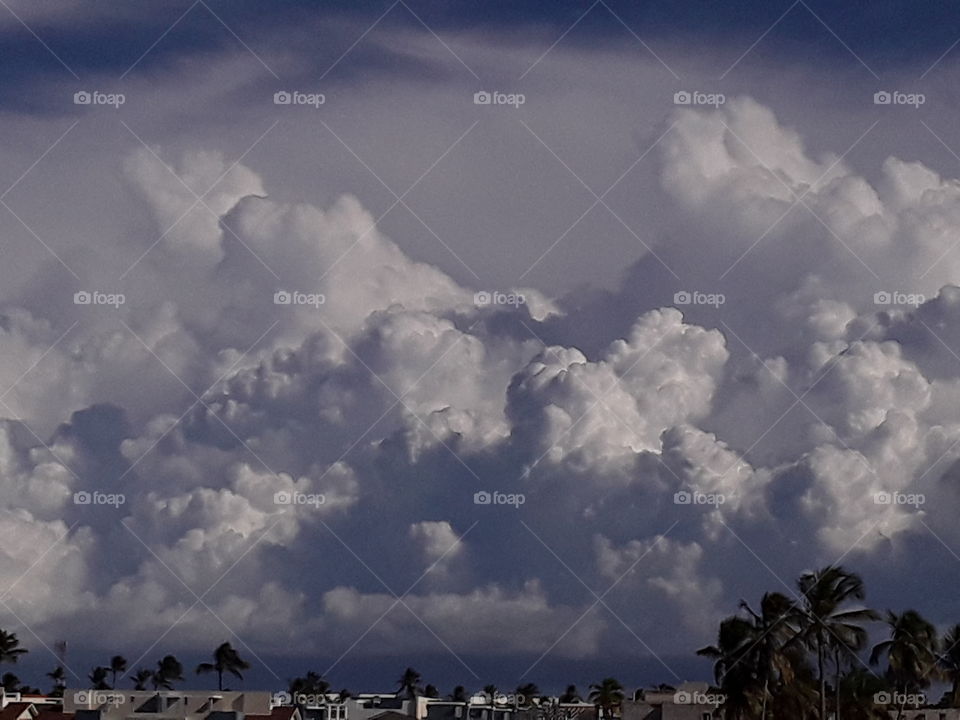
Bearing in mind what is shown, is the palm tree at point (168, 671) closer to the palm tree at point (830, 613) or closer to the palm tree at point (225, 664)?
the palm tree at point (225, 664)

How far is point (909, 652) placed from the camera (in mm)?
105188

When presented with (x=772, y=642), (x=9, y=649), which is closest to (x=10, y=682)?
(x=9, y=649)

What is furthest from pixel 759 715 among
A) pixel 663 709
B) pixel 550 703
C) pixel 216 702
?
pixel 550 703

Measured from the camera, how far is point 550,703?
160875mm

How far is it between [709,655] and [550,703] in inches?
2747

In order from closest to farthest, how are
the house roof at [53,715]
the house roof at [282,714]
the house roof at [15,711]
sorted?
the house roof at [15,711] < the house roof at [53,715] < the house roof at [282,714]

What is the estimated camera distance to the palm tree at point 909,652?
10488 cm

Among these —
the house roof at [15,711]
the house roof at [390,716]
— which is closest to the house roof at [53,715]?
the house roof at [15,711]

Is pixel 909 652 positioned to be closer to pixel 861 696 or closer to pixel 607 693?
pixel 861 696

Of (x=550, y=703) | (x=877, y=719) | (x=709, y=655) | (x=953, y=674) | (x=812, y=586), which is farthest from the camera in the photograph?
(x=550, y=703)

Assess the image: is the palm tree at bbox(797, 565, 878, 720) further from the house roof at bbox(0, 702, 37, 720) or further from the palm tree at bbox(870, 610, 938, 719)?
the house roof at bbox(0, 702, 37, 720)

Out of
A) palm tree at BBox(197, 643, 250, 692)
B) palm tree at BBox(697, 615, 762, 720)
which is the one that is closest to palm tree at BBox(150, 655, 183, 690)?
palm tree at BBox(197, 643, 250, 692)

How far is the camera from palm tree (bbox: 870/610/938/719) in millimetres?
104875

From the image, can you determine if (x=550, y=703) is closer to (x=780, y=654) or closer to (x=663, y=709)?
(x=663, y=709)
